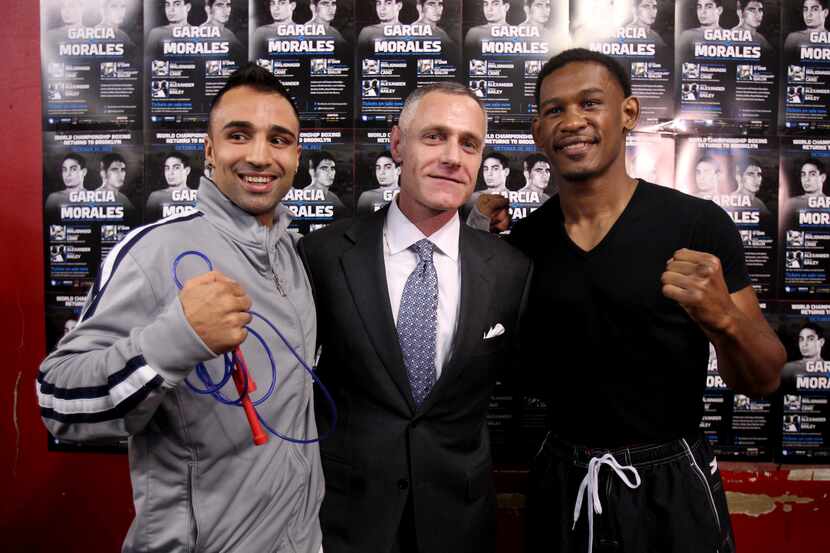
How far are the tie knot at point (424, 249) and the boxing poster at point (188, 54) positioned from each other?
1.23 m

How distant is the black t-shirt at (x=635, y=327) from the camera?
1.47 metres

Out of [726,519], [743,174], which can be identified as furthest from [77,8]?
[726,519]

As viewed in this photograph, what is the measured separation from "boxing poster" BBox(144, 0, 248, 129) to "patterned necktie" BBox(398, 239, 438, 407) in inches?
52.7

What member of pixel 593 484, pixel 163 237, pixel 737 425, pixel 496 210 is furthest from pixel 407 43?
pixel 737 425

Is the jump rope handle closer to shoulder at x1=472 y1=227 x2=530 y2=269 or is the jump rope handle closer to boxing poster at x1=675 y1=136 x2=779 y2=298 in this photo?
shoulder at x1=472 y1=227 x2=530 y2=269

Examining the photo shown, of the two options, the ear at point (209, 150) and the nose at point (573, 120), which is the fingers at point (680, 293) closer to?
the nose at point (573, 120)

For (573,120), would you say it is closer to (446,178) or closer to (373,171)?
(446,178)

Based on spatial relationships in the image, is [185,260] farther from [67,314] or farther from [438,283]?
[67,314]

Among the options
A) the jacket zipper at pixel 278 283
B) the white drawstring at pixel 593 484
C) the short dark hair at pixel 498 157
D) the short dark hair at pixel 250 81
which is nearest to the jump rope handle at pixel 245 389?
the jacket zipper at pixel 278 283

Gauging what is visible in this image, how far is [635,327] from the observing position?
4.87ft

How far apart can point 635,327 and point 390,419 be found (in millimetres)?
721

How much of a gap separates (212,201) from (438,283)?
637mm

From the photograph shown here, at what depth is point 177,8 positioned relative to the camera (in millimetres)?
2186

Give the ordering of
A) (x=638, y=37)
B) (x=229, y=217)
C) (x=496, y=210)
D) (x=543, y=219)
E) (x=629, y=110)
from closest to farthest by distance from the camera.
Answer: (x=229, y=217), (x=629, y=110), (x=543, y=219), (x=496, y=210), (x=638, y=37)
